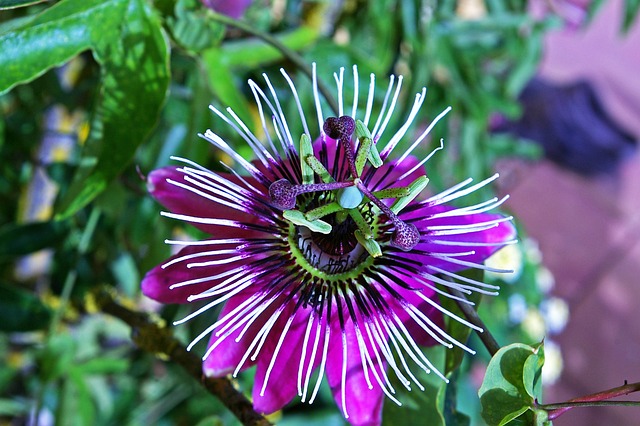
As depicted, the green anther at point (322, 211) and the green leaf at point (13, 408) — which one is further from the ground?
the green anther at point (322, 211)

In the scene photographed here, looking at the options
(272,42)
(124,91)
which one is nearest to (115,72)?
(124,91)

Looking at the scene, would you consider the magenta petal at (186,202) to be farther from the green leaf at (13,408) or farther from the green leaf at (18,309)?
the green leaf at (13,408)

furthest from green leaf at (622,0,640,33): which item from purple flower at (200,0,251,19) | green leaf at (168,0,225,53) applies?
green leaf at (168,0,225,53)

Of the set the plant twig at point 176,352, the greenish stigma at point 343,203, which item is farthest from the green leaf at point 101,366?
the greenish stigma at point 343,203

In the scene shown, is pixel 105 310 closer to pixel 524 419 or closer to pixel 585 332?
pixel 524 419

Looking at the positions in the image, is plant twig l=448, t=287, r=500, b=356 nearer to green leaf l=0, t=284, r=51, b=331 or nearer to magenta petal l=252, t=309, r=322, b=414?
magenta petal l=252, t=309, r=322, b=414

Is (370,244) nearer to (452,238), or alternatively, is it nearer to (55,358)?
(452,238)

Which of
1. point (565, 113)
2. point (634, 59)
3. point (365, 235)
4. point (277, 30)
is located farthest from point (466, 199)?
point (634, 59)
